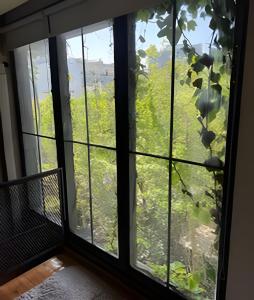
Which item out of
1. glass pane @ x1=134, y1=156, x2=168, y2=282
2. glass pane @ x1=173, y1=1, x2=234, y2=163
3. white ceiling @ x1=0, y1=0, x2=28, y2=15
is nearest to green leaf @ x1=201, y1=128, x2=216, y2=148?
glass pane @ x1=173, y1=1, x2=234, y2=163

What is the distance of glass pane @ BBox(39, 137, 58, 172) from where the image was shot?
218 cm

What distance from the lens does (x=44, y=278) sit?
5.81 ft

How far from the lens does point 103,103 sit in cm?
164

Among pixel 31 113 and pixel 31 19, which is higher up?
pixel 31 19

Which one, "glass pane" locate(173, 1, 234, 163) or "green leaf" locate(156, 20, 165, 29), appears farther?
"green leaf" locate(156, 20, 165, 29)

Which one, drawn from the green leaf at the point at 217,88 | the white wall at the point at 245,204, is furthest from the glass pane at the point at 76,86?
the white wall at the point at 245,204

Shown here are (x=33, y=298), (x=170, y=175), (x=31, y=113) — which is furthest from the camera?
(x=31, y=113)

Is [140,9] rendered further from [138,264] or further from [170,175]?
[138,264]

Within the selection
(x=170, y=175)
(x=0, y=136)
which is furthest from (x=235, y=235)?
(x=0, y=136)

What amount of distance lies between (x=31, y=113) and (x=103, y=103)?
3.43 ft

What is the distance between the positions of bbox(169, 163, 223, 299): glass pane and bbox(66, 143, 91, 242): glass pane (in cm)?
78

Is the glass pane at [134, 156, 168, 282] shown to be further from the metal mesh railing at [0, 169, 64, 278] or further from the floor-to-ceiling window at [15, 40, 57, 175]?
the floor-to-ceiling window at [15, 40, 57, 175]

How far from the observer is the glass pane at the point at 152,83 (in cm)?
127

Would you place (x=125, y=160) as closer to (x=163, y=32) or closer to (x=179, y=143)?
(x=179, y=143)
